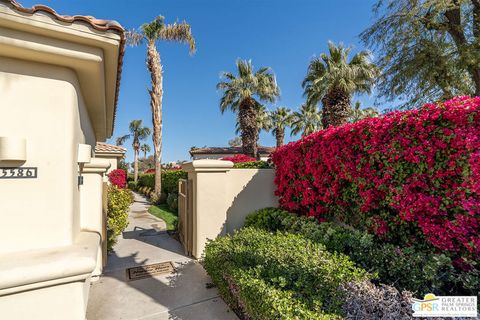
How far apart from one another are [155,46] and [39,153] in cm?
1692

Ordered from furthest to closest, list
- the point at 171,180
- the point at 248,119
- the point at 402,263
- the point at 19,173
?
1. the point at 248,119
2. the point at 171,180
3. the point at 402,263
4. the point at 19,173

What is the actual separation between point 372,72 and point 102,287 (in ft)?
51.9

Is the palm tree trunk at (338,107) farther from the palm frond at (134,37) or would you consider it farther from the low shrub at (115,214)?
the palm frond at (134,37)

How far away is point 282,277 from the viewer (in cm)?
339

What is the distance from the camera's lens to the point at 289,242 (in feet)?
14.4

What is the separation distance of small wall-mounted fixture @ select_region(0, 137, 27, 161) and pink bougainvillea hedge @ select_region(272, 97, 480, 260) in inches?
200

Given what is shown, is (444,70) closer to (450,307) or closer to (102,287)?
(450,307)

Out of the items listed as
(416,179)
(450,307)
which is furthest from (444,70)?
(450,307)

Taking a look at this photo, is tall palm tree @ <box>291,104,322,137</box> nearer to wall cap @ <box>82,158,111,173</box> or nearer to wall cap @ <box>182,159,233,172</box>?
wall cap @ <box>182,159,233,172</box>

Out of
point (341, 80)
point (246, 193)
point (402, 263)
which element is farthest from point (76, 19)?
point (341, 80)

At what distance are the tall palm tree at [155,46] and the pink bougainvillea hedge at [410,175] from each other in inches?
533

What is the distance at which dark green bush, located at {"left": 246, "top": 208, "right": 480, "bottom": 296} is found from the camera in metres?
3.28

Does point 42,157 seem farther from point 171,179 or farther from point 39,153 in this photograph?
point 171,179

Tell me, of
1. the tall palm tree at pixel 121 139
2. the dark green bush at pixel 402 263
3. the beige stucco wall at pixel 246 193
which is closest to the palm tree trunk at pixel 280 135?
the beige stucco wall at pixel 246 193
